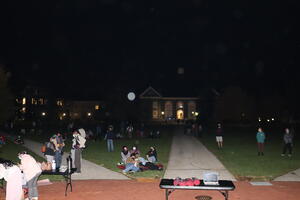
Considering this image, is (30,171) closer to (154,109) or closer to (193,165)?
(193,165)

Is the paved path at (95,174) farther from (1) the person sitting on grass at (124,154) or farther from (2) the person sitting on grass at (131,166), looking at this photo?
(1) the person sitting on grass at (124,154)

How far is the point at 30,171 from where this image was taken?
31.4 ft

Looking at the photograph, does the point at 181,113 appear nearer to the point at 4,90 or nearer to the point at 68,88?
the point at 68,88

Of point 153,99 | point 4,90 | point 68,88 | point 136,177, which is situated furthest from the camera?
point 68,88

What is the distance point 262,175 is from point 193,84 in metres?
85.0

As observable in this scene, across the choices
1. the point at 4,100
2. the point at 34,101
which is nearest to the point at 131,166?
the point at 4,100

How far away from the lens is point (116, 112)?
67000 millimetres

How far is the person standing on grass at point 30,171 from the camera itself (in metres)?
9.53

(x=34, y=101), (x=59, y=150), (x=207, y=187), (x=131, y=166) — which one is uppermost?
(x=34, y=101)

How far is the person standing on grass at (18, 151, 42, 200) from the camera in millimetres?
9531

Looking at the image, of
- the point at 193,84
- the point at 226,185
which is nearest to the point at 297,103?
the point at 226,185

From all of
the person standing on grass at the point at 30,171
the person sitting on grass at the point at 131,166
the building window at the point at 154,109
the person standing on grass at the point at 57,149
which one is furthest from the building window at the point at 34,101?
the person standing on grass at the point at 30,171

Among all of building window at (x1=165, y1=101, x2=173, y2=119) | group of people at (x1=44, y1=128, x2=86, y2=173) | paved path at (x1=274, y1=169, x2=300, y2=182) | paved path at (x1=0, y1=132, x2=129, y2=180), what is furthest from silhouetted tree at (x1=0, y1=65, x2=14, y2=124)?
building window at (x1=165, y1=101, x2=173, y2=119)

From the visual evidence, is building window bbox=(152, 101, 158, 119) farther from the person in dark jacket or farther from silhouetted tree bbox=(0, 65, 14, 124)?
the person in dark jacket
